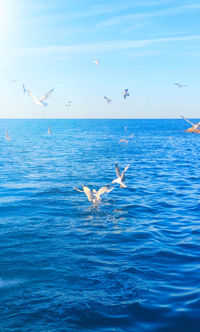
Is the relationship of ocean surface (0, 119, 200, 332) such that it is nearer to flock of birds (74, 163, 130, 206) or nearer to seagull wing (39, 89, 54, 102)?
flock of birds (74, 163, 130, 206)

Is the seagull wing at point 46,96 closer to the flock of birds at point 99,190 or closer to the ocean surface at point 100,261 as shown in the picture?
the flock of birds at point 99,190

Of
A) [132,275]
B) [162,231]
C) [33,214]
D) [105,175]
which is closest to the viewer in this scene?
[132,275]

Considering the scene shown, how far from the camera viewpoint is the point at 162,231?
12.0m

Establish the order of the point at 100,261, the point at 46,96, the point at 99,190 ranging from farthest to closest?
the point at 46,96, the point at 99,190, the point at 100,261

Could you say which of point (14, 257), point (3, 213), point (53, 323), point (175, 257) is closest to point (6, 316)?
point (53, 323)

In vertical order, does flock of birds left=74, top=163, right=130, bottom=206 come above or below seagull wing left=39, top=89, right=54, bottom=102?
below

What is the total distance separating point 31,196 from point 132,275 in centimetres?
1089

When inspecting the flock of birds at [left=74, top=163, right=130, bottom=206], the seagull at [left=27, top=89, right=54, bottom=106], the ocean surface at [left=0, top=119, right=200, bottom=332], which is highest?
the seagull at [left=27, top=89, right=54, bottom=106]

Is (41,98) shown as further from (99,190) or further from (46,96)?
(99,190)

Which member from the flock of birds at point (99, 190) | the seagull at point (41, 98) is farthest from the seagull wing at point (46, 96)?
the flock of birds at point (99, 190)

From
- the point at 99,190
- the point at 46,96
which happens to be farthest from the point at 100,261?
the point at 46,96

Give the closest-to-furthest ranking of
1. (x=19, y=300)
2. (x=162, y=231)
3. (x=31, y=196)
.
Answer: (x=19, y=300)
(x=162, y=231)
(x=31, y=196)

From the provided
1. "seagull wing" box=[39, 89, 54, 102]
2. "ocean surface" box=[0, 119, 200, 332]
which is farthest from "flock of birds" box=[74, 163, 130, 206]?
"seagull wing" box=[39, 89, 54, 102]

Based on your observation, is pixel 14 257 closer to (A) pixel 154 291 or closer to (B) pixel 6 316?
(B) pixel 6 316
